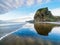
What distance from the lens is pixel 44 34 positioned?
6.48 ft

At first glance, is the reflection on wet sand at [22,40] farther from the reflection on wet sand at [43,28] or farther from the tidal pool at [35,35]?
the reflection on wet sand at [43,28]

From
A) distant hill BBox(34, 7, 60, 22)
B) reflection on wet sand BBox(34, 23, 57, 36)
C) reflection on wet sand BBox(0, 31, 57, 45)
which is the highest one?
distant hill BBox(34, 7, 60, 22)

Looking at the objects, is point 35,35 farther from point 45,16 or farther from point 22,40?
point 45,16

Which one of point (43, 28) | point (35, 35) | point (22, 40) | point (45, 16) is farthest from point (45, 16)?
point (22, 40)

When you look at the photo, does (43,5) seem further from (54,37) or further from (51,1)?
(54,37)

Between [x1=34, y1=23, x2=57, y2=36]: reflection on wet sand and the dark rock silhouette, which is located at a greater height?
the dark rock silhouette

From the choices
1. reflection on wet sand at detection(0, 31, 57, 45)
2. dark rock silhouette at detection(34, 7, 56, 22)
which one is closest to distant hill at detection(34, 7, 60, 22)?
dark rock silhouette at detection(34, 7, 56, 22)

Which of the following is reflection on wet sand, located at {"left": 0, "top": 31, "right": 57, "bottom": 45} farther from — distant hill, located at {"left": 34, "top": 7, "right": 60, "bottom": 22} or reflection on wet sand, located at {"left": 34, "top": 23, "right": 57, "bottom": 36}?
distant hill, located at {"left": 34, "top": 7, "right": 60, "bottom": 22}

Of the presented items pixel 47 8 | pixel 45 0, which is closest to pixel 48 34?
pixel 47 8

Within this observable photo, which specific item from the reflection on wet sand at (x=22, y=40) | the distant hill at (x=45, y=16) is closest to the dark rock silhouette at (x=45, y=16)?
the distant hill at (x=45, y=16)

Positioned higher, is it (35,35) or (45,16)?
(45,16)

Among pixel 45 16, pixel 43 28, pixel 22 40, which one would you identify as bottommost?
pixel 22 40

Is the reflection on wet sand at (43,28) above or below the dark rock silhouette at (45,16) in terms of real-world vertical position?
below

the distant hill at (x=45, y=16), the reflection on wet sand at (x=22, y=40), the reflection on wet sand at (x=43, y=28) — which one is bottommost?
the reflection on wet sand at (x=22, y=40)
